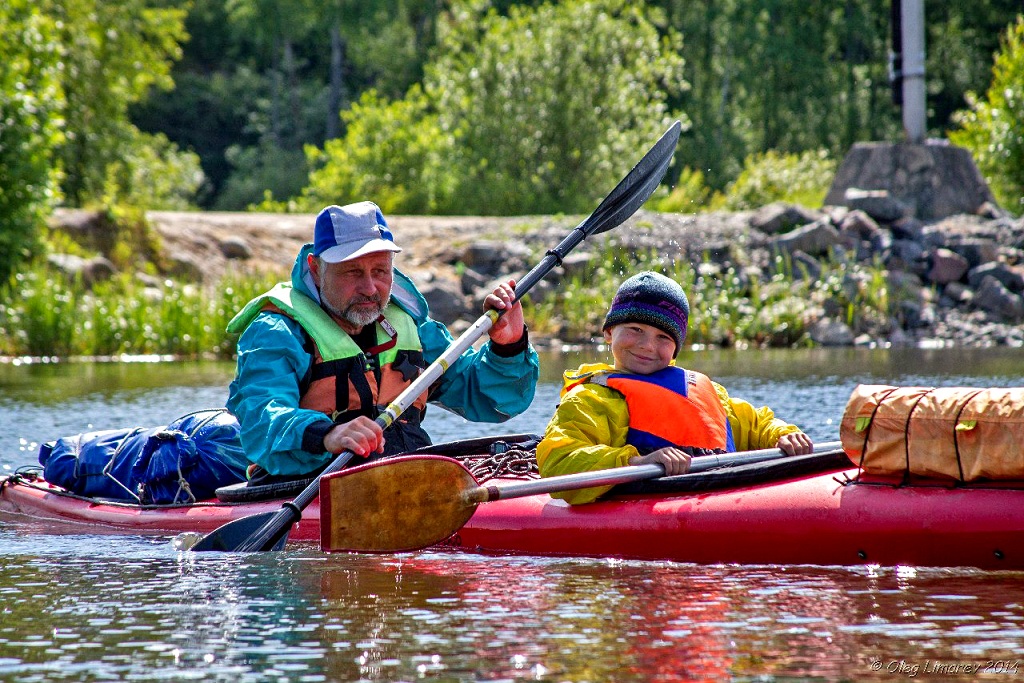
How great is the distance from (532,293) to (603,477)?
490 inches

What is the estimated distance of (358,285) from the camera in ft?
16.6

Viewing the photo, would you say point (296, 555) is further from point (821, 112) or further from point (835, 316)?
point (821, 112)

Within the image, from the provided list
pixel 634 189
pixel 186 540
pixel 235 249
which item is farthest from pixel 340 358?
pixel 235 249

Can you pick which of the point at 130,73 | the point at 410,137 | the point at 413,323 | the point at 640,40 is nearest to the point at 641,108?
the point at 640,40

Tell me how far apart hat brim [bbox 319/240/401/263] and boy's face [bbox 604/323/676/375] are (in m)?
0.81

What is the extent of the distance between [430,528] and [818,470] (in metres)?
1.25

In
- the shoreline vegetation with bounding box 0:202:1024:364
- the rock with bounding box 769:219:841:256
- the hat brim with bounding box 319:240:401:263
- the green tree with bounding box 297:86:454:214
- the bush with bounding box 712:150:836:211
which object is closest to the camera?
the hat brim with bounding box 319:240:401:263

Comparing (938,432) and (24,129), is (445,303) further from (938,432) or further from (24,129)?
(938,432)

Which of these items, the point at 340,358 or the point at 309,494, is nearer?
the point at 309,494

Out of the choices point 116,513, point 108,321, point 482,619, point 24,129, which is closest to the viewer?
point 482,619

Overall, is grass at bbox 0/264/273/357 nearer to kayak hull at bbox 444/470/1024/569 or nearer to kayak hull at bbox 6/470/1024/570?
kayak hull at bbox 6/470/1024/570

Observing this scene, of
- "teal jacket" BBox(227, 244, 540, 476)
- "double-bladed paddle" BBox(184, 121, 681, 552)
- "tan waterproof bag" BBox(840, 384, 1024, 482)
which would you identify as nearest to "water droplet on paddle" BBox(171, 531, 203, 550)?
"double-bladed paddle" BBox(184, 121, 681, 552)

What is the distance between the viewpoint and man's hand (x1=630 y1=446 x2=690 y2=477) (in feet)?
15.2

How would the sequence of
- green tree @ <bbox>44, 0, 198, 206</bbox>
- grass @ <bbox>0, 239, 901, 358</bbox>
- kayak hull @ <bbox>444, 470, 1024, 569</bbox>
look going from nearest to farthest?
kayak hull @ <bbox>444, 470, 1024, 569</bbox> < grass @ <bbox>0, 239, 901, 358</bbox> < green tree @ <bbox>44, 0, 198, 206</bbox>
